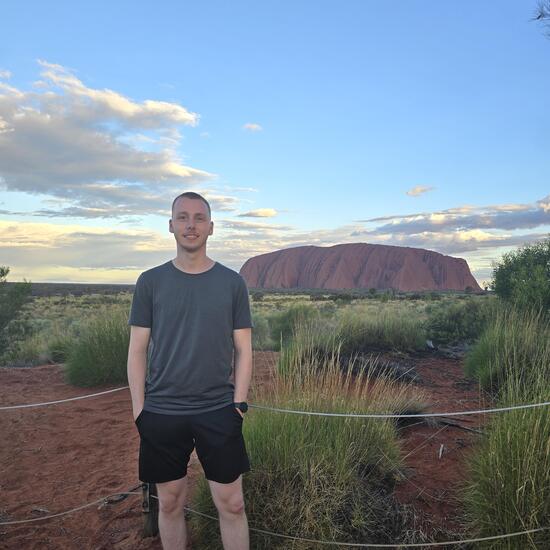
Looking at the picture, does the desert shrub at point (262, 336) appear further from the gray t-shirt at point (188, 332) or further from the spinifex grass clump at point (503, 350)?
the gray t-shirt at point (188, 332)

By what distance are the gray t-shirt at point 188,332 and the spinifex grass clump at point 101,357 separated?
20.3 ft

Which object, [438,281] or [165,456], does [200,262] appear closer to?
[165,456]

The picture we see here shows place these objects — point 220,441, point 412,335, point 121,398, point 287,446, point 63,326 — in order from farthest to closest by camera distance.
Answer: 1. point 63,326
2. point 412,335
3. point 121,398
4. point 287,446
5. point 220,441

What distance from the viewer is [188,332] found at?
9.44 feet

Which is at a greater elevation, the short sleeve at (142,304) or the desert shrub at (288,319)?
the short sleeve at (142,304)

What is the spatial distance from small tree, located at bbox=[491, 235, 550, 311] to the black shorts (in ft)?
27.9

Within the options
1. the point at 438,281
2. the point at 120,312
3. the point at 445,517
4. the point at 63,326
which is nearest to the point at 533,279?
the point at 120,312

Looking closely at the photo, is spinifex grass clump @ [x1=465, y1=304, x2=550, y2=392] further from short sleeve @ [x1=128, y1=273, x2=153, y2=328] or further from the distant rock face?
the distant rock face

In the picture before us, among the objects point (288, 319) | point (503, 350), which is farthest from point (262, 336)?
point (503, 350)

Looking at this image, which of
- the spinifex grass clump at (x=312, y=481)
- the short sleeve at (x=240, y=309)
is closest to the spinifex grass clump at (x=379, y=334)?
the spinifex grass clump at (x=312, y=481)

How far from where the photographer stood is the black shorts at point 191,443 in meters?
2.83

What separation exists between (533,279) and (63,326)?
14.0 meters

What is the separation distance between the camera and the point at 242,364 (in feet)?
9.86

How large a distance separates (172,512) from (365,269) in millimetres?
122372
